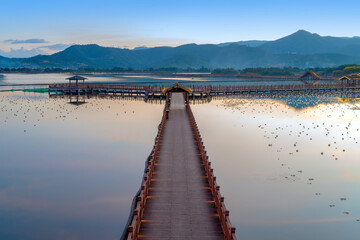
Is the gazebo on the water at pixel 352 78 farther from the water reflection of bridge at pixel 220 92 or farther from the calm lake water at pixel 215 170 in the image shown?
the calm lake water at pixel 215 170

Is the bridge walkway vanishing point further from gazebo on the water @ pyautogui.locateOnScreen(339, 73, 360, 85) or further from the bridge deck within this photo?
gazebo on the water @ pyautogui.locateOnScreen(339, 73, 360, 85)

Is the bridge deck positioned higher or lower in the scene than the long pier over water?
lower

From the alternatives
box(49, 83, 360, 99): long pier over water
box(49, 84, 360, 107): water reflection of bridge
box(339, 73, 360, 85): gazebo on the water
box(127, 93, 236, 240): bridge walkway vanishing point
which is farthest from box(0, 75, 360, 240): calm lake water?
box(339, 73, 360, 85): gazebo on the water

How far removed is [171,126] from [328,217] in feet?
58.5

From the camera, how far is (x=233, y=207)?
18.8 metres

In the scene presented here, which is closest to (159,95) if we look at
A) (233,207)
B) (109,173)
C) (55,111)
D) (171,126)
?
(55,111)

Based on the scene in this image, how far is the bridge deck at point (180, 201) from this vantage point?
1282cm

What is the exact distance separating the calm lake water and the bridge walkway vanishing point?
2.62 meters

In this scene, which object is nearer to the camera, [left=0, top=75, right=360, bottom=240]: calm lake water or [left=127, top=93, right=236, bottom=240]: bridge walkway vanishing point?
[left=127, top=93, right=236, bottom=240]: bridge walkway vanishing point

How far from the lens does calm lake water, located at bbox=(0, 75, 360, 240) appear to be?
56.3 ft

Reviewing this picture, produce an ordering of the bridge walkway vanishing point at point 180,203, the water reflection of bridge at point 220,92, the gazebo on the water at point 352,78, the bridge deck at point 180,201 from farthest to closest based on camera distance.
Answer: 1. the gazebo on the water at point 352,78
2. the water reflection of bridge at point 220,92
3. the bridge deck at point 180,201
4. the bridge walkway vanishing point at point 180,203

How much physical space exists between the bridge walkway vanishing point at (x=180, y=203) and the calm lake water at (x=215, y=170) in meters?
2.62

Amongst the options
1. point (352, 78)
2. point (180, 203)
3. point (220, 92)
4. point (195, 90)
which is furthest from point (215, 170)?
point (352, 78)

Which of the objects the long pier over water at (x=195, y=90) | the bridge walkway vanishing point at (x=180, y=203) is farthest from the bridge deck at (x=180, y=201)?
the long pier over water at (x=195, y=90)
